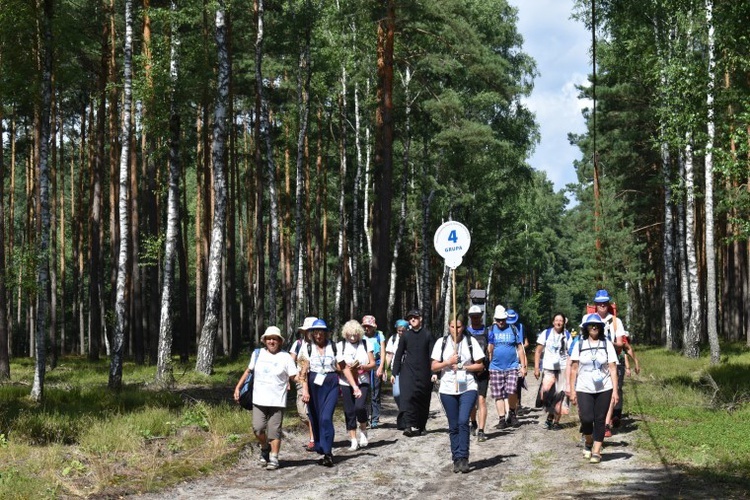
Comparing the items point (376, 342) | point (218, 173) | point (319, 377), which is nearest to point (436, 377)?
point (319, 377)

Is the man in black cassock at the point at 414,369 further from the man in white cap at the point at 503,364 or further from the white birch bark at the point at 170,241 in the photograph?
the white birch bark at the point at 170,241

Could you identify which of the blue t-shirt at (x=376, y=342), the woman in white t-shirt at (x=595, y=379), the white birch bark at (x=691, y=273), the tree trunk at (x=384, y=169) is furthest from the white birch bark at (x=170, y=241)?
the white birch bark at (x=691, y=273)

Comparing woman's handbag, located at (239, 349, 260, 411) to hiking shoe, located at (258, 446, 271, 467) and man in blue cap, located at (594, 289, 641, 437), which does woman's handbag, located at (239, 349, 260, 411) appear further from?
man in blue cap, located at (594, 289, 641, 437)

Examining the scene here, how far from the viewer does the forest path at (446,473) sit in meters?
9.00

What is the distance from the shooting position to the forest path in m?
9.00

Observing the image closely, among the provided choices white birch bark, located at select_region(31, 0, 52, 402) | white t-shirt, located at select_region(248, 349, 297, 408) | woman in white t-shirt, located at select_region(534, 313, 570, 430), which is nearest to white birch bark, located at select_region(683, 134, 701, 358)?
woman in white t-shirt, located at select_region(534, 313, 570, 430)

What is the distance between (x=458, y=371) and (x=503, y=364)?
161 inches

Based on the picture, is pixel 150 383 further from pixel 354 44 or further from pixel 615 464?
pixel 354 44

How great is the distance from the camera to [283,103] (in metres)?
40.1

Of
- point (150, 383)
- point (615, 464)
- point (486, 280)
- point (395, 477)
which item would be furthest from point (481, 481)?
point (486, 280)

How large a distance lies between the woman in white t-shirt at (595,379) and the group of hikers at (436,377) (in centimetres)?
1

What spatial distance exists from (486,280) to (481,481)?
60.5m

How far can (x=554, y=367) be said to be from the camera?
14.2 meters

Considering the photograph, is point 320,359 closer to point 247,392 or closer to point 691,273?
point 247,392
